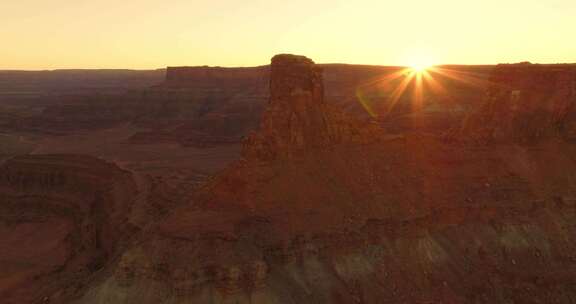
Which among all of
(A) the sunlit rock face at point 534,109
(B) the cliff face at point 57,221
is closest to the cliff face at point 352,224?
(A) the sunlit rock face at point 534,109

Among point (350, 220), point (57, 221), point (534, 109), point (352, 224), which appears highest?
point (534, 109)

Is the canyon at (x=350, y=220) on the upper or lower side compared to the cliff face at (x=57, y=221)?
upper

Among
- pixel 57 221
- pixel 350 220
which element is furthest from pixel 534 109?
pixel 57 221

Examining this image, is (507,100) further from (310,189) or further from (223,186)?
(223,186)

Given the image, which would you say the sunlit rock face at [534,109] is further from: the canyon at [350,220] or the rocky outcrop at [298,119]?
the rocky outcrop at [298,119]

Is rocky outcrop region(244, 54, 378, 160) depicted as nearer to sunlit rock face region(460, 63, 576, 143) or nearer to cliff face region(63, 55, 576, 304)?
cliff face region(63, 55, 576, 304)

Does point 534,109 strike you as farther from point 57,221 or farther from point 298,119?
point 57,221

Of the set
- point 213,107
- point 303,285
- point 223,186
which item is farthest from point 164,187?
point 213,107

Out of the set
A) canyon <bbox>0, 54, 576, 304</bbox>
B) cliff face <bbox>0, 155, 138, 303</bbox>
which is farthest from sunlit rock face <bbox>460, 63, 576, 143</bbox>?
cliff face <bbox>0, 155, 138, 303</bbox>
